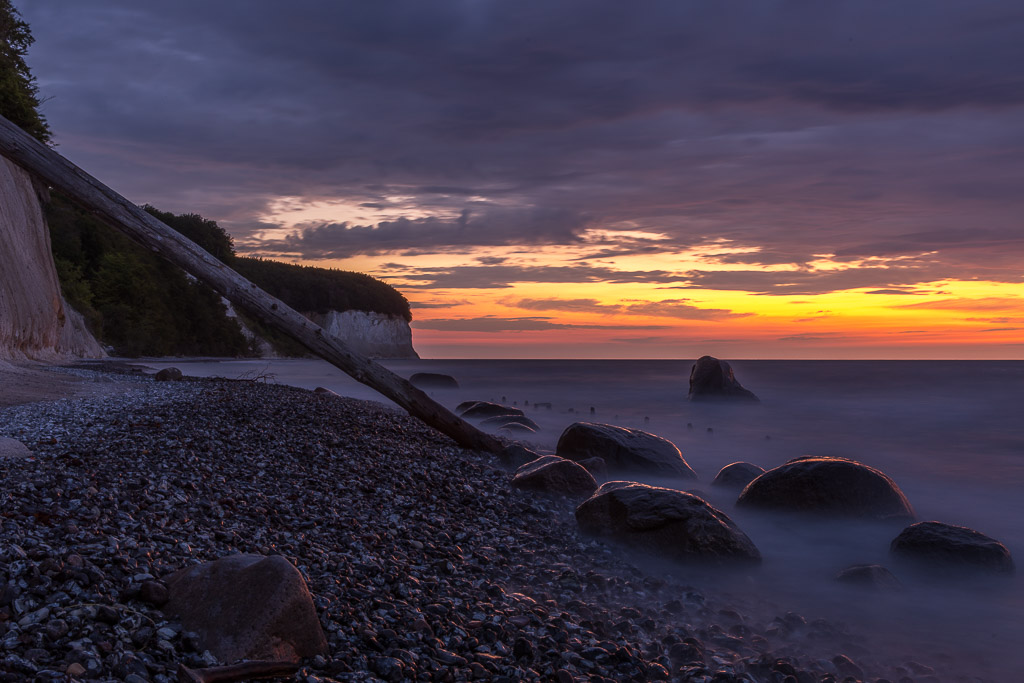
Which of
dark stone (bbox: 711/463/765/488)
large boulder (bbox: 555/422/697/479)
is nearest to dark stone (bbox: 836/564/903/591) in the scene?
dark stone (bbox: 711/463/765/488)

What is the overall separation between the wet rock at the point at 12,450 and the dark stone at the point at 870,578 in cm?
781

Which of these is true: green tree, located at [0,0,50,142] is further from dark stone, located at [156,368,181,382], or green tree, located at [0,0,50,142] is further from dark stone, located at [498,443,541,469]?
dark stone, located at [498,443,541,469]

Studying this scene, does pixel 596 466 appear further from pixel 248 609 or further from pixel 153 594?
pixel 153 594

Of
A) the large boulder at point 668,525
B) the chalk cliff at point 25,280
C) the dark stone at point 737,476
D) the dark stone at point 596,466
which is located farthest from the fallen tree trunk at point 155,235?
the chalk cliff at point 25,280

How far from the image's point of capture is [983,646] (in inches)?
218

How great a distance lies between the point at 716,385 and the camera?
28719mm

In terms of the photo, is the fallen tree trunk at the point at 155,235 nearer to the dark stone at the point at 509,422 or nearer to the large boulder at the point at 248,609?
the large boulder at the point at 248,609

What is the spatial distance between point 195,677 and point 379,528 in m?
2.76

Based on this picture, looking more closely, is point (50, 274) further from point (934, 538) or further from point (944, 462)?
point (944, 462)

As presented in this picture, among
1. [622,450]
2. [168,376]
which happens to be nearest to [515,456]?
[622,450]

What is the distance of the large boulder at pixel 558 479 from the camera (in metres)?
8.61

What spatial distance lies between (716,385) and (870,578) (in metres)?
22.8

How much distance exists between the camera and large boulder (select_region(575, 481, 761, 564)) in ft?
22.3

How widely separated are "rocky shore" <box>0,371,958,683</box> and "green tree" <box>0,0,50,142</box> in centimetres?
2109
